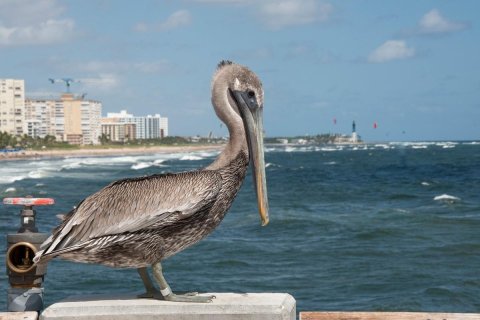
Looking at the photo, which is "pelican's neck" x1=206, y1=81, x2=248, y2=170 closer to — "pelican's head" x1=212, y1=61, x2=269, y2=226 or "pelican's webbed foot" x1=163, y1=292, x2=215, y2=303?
"pelican's head" x1=212, y1=61, x2=269, y2=226

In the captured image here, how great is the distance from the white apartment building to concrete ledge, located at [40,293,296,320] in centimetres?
15933

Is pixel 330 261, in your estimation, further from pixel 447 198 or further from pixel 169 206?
pixel 447 198

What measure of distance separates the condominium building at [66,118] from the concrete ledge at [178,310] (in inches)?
6960

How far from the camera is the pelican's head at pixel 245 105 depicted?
4418 millimetres

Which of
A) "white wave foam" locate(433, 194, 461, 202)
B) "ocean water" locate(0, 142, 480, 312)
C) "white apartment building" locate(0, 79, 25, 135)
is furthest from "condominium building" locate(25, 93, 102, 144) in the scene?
"ocean water" locate(0, 142, 480, 312)

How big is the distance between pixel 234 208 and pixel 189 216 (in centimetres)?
2168

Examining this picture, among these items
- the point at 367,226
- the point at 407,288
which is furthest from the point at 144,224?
the point at 367,226

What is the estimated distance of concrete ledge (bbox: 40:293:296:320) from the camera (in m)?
4.20

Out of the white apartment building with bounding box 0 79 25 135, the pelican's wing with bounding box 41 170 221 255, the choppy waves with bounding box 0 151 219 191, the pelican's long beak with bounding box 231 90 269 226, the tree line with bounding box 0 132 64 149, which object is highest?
the white apartment building with bounding box 0 79 25 135

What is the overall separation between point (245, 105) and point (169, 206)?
706 mm

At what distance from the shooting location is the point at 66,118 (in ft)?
598

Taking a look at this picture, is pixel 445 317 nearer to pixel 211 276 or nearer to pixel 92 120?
pixel 211 276

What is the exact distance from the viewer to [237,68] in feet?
14.9

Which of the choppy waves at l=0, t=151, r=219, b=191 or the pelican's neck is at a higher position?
the pelican's neck
